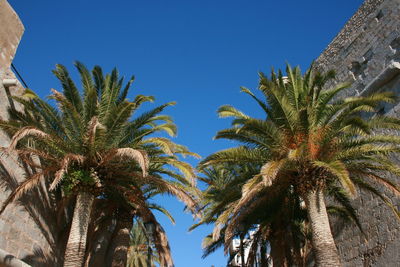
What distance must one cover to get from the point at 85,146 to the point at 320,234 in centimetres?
593

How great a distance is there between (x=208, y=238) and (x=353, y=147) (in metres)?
10.1

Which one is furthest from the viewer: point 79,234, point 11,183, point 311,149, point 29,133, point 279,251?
point 279,251

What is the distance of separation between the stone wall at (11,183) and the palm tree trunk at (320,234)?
279 inches

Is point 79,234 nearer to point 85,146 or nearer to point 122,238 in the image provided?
point 85,146

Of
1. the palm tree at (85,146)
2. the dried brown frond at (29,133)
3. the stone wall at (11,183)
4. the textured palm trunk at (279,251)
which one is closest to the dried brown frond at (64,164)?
the palm tree at (85,146)

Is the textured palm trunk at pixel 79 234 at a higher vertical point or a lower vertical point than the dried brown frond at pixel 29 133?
lower

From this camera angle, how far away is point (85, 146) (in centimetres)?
980

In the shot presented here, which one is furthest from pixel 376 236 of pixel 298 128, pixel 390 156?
pixel 298 128

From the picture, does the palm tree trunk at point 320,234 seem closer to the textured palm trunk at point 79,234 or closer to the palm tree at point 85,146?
the palm tree at point 85,146

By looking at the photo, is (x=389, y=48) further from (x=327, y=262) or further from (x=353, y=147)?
(x=327, y=262)

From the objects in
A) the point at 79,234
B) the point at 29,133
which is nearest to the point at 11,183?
the point at 29,133

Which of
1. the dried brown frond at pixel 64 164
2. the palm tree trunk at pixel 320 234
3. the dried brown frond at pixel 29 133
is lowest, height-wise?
the palm tree trunk at pixel 320 234

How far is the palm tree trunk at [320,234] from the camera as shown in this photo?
8.66m

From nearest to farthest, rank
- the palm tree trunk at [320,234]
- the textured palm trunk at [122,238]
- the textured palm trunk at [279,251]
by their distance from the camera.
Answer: the palm tree trunk at [320,234], the textured palm trunk at [279,251], the textured palm trunk at [122,238]
